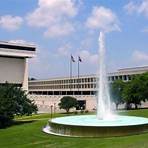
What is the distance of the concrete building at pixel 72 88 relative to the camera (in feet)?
309

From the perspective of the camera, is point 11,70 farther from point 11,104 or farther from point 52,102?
point 11,104

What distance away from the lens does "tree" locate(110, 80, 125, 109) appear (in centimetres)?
7400

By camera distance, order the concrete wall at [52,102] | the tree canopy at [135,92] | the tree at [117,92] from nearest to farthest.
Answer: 1. the tree canopy at [135,92]
2. the tree at [117,92]
3. the concrete wall at [52,102]

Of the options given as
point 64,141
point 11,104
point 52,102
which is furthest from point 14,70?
point 64,141

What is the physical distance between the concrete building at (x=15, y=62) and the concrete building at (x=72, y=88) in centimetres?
997

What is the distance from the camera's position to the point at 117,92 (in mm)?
76062

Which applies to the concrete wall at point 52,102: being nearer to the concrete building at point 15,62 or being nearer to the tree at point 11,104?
the concrete building at point 15,62

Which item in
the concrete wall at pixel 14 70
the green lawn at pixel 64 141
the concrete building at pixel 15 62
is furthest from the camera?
the concrete wall at pixel 14 70

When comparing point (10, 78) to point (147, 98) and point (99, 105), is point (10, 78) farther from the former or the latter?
point (99, 105)

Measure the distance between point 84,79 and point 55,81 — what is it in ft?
78.6

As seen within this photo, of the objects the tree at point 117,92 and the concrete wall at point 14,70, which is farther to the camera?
the concrete wall at point 14,70

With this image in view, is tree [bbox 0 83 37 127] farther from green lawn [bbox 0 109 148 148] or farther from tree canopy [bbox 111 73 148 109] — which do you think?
tree canopy [bbox 111 73 148 109]

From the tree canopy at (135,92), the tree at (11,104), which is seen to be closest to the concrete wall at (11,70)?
A: the tree canopy at (135,92)

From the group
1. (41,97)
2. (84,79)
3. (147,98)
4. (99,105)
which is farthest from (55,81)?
(99,105)
